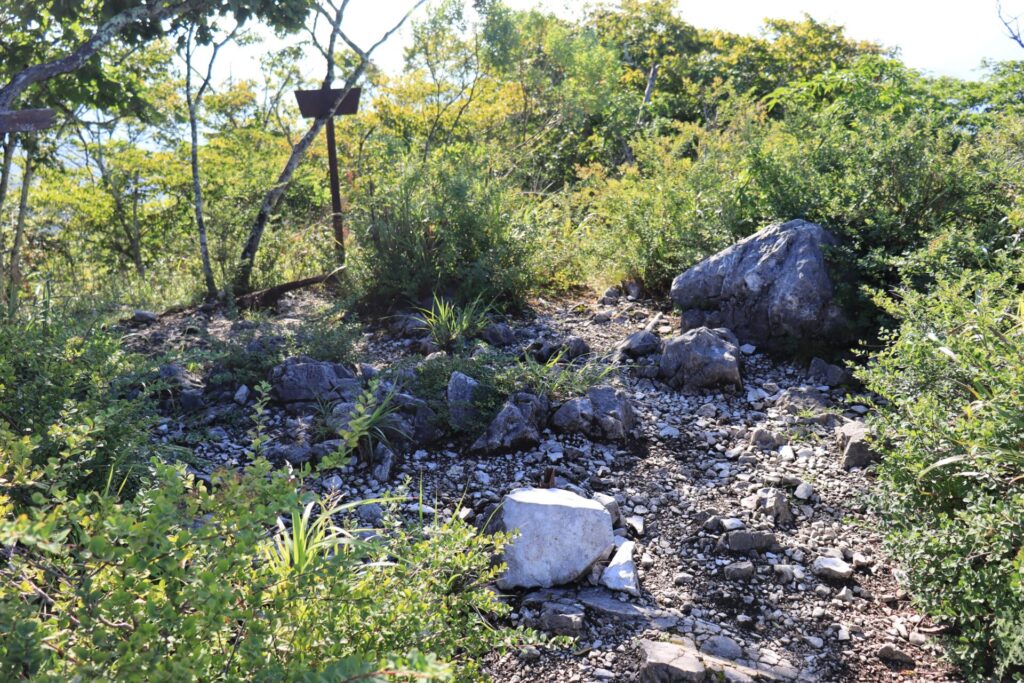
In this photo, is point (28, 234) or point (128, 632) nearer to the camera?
point (128, 632)

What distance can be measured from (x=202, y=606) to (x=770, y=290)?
4424 mm

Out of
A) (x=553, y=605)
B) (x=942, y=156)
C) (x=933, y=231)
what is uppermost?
(x=942, y=156)

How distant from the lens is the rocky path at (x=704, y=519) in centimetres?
272

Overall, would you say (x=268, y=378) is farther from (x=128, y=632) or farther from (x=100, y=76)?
(x=128, y=632)

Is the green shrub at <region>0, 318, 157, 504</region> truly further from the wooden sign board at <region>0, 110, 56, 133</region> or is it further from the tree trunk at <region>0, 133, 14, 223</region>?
the tree trunk at <region>0, 133, 14, 223</region>

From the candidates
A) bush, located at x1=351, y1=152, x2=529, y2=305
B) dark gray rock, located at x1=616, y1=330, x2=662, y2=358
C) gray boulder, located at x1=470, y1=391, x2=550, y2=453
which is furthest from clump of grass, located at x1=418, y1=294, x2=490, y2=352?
gray boulder, located at x1=470, y1=391, x2=550, y2=453

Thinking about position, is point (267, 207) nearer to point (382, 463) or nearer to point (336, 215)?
point (336, 215)

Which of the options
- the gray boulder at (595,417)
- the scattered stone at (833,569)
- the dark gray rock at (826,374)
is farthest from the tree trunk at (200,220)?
the scattered stone at (833,569)

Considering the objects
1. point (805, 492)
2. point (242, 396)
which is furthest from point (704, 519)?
point (242, 396)

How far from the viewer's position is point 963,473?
2793 millimetres

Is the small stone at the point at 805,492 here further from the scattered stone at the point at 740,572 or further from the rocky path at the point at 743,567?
the scattered stone at the point at 740,572

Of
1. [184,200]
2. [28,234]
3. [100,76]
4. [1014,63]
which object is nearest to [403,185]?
[100,76]

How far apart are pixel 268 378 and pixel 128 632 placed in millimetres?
3212

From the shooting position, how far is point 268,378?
4.84 m
